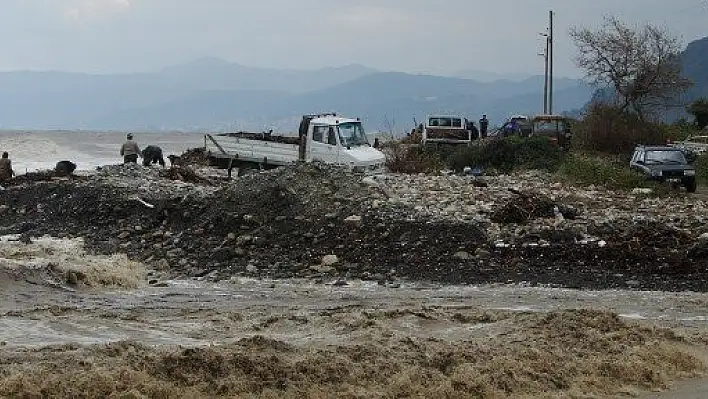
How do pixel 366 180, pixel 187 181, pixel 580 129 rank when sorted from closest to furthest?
pixel 366 180 < pixel 187 181 < pixel 580 129

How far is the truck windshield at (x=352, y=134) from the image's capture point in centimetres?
2459

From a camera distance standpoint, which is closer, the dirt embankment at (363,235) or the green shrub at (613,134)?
the dirt embankment at (363,235)

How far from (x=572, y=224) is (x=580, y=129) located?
21866 millimetres

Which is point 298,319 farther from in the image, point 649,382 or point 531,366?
point 649,382

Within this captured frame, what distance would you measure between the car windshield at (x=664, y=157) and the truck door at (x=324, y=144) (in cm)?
845

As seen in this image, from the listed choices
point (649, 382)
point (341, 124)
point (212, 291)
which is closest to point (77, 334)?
point (212, 291)

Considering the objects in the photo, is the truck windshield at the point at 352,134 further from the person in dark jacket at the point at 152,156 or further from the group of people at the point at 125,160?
the person in dark jacket at the point at 152,156

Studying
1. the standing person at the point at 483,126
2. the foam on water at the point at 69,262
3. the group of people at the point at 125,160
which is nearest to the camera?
the foam on water at the point at 69,262

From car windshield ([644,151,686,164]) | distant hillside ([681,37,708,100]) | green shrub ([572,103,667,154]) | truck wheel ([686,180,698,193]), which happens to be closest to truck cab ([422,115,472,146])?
green shrub ([572,103,667,154])

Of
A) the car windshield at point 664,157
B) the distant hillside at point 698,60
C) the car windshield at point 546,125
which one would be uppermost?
the distant hillside at point 698,60

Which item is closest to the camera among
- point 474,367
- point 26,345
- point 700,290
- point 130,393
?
point 130,393

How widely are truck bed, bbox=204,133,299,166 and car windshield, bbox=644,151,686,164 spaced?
31.7 ft

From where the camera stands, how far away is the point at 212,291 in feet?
43.3

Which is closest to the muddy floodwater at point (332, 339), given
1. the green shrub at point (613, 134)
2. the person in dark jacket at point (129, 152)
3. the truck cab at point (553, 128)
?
the person in dark jacket at point (129, 152)
